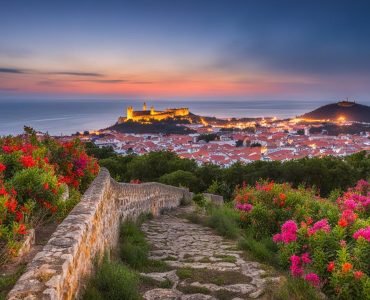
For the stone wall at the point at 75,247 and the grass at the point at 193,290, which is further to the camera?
the grass at the point at 193,290

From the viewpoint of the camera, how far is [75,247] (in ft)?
9.91

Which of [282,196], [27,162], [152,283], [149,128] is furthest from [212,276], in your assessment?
[149,128]

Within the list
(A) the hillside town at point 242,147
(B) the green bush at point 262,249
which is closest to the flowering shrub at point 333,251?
Answer: (B) the green bush at point 262,249

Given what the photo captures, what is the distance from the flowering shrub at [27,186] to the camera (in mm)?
3730

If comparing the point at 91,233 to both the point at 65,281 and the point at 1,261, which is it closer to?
the point at 1,261

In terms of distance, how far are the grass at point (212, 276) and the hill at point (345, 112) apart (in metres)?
129

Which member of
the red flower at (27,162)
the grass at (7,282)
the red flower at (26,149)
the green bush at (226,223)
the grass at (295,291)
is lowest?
the green bush at (226,223)

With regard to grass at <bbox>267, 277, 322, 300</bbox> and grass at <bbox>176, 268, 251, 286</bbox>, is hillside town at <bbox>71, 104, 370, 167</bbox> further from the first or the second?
grass at <bbox>267, 277, 322, 300</bbox>

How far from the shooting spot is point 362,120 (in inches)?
4793

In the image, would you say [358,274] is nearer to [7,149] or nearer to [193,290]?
[193,290]

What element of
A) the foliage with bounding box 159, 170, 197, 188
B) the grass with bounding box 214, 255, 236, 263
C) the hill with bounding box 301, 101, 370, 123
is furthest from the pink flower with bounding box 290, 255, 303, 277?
the hill with bounding box 301, 101, 370, 123

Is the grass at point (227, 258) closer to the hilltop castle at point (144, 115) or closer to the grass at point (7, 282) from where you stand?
the grass at point (7, 282)

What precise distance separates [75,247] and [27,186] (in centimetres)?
205

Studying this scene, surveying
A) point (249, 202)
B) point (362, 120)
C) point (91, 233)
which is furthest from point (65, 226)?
point (362, 120)
